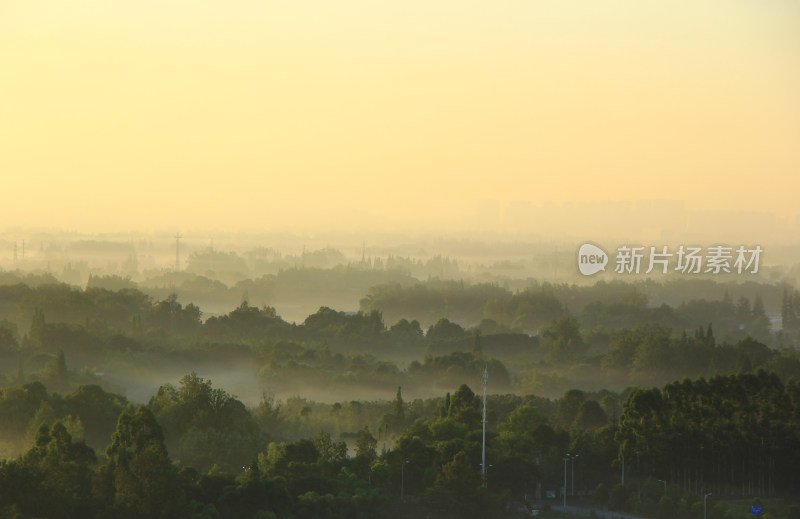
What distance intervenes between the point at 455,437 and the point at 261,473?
790 inches

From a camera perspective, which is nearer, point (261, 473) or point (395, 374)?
point (261, 473)

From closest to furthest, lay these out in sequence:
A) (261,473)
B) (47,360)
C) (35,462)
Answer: (35,462) → (261,473) → (47,360)

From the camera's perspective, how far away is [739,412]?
276 ft

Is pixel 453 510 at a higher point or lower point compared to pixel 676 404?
lower

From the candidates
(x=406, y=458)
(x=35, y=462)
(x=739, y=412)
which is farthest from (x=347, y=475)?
(x=739, y=412)

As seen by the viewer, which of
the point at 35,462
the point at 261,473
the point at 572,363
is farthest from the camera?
the point at 572,363

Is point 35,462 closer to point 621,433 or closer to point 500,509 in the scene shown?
point 500,509

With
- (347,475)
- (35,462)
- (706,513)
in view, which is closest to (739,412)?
(706,513)

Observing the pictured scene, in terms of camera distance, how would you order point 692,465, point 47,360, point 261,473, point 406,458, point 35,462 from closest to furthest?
point 35,462
point 261,473
point 406,458
point 692,465
point 47,360

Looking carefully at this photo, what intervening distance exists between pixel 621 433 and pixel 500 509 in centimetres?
1533

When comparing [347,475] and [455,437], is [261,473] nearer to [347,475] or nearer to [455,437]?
[347,475]

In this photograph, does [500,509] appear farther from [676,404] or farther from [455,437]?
[676,404]

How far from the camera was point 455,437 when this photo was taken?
273ft

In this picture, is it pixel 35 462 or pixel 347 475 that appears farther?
pixel 347 475
